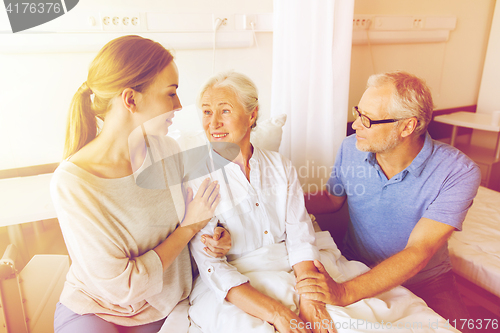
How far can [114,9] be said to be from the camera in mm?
1064

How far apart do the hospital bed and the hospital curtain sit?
0.74m

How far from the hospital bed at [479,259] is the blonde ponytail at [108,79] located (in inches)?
62.0

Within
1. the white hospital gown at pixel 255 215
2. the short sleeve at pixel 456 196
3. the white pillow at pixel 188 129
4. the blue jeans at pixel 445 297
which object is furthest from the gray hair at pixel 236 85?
the blue jeans at pixel 445 297

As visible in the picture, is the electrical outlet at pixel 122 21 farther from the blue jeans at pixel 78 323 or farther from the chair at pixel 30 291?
the blue jeans at pixel 78 323

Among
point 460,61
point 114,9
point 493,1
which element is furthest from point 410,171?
point 493,1

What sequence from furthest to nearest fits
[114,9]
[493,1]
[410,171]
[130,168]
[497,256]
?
[493,1] → [497,256] → [410,171] → [114,9] → [130,168]

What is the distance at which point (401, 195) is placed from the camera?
127 centimetres

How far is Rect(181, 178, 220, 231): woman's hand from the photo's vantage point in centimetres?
100

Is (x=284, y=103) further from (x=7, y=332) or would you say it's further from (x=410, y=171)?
(x=7, y=332)

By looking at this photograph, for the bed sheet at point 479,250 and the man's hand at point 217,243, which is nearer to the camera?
the man's hand at point 217,243

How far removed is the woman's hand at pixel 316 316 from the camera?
0.94 m

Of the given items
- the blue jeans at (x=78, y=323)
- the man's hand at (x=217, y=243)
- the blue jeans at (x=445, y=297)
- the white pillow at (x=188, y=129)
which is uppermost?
the white pillow at (x=188, y=129)

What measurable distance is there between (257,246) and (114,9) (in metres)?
0.99

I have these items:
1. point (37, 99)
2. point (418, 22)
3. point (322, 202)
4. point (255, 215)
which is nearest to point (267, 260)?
point (255, 215)
